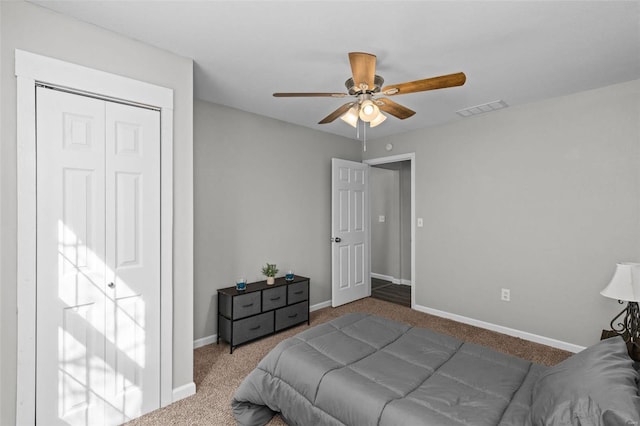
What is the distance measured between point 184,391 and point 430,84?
109 inches

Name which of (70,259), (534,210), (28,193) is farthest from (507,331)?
(28,193)

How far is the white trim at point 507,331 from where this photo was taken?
3.12 m

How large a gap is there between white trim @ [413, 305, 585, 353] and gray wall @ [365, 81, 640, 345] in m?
0.06

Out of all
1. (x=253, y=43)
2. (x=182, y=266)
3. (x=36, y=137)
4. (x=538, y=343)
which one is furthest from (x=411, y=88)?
(x=538, y=343)

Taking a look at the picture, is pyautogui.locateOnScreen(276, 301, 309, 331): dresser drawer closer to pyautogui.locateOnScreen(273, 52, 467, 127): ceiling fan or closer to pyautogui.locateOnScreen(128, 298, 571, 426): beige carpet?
pyautogui.locateOnScreen(128, 298, 571, 426): beige carpet

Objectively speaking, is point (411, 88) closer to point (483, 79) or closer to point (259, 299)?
point (483, 79)

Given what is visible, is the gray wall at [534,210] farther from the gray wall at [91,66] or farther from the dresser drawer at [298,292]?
the gray wall at [91,66]

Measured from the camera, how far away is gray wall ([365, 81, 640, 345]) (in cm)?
286

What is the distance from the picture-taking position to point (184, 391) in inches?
91.2

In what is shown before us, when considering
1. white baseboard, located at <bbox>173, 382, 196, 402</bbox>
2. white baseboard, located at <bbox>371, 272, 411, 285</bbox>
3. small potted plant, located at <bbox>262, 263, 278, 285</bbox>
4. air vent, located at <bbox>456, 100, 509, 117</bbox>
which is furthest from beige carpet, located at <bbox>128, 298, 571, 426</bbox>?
air vent, located at <bbox>456, 100, 509, 117</bbox>

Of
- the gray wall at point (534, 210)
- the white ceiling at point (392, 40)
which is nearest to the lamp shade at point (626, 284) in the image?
the gray wall at point (534, 210)

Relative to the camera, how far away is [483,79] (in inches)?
107

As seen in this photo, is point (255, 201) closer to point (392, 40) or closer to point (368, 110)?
point (368, 110)

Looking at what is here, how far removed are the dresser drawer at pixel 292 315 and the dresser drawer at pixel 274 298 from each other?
0.09 m
